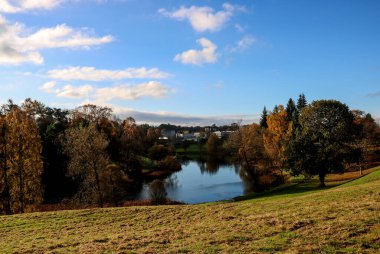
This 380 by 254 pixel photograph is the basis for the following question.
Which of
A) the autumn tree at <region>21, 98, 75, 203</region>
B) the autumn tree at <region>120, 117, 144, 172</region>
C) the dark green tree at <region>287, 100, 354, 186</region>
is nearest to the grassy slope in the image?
the dark green tree at <region>287, 100, 354, 186</region>

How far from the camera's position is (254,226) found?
1468cm

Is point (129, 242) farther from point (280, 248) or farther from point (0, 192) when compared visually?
point (0, 192)

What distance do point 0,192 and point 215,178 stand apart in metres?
41.5

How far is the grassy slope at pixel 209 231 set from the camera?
11.3 metres

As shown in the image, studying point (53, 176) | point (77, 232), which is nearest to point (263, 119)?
point (53, 176)

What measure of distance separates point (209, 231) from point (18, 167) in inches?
985

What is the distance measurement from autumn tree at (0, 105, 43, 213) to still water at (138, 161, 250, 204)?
19.3 m

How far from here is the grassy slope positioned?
1130 centimetres

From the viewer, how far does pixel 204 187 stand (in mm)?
56531

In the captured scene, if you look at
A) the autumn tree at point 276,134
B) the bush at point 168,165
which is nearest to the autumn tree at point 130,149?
the bush at point 168,165

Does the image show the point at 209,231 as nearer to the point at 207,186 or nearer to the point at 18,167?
the point at 18,167

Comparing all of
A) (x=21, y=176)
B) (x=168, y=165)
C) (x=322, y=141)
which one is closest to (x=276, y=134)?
(x=322, y=141)

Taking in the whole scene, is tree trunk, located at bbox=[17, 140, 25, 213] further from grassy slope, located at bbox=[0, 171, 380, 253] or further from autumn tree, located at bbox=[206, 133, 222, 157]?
autumn tree, located at bbox=[206, 133, 222, 157]

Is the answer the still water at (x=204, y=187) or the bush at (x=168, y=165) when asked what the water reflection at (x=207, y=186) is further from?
the bush at (x=168, y=165)
